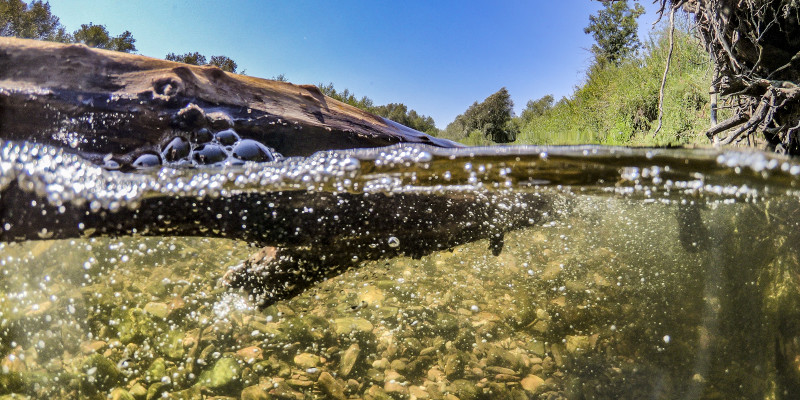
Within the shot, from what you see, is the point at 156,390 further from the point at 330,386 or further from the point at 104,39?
the point at 104,39

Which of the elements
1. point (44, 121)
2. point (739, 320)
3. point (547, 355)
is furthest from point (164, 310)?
point (739, 320)

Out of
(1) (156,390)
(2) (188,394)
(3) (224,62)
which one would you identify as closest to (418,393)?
(2) (188,394)

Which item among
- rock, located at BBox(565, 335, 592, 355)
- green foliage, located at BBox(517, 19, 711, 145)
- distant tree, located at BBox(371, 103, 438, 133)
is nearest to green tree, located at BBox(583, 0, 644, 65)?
green foliage, located at BBox(517, 19, 711, 145)

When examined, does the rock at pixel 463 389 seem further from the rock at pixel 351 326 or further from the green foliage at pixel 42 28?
the green foliage at pixel 42 28

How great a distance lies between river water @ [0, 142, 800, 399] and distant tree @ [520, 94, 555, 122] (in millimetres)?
4142

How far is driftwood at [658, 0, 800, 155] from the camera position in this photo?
2719mm

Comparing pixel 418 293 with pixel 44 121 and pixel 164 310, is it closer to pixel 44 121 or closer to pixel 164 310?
pixel 164 310

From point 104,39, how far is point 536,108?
6.14 metres

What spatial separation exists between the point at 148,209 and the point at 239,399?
1.17m

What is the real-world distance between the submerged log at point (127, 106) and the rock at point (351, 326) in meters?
1.03

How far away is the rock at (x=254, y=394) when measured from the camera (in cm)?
236

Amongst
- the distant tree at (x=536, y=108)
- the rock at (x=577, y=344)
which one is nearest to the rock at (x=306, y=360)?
the rock at (x=577, y=344)

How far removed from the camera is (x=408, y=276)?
2559 millimetres

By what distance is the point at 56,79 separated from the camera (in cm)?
192
